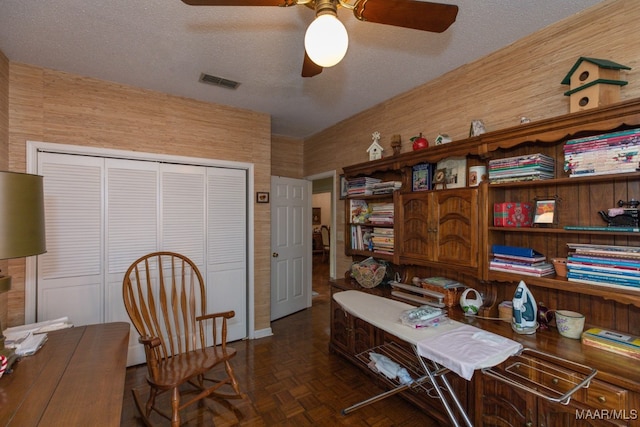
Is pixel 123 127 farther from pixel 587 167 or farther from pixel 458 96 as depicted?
pixel 587 167

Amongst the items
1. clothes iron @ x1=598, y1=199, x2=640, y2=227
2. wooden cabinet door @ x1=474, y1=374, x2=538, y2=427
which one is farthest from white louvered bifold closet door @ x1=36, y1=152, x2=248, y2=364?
clothes iron @ x1=598, y1=199, x2=640, y2=227

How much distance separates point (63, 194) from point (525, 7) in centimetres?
369

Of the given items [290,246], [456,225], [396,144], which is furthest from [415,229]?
[290,246]

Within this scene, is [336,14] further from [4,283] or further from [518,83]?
[4,283]

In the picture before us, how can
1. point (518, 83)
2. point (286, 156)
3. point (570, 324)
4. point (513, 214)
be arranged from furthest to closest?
1. point (286, 156)
2. point (518, 83)
3. point (513, 214)
4. point (570, 324)

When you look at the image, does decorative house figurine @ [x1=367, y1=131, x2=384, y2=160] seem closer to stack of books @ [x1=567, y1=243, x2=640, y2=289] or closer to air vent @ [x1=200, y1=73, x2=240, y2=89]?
air vent @ [x1=200, y1=73, x2=240, y2=89]

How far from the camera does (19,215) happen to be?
129cm

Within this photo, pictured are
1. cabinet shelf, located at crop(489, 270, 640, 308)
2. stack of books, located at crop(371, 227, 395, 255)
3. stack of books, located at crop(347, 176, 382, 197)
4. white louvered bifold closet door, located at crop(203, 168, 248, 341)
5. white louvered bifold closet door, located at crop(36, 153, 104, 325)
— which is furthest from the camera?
white louvered bifold closet door, located at crop(203, 168, 248, 341)

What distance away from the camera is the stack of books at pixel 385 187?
2.71 m

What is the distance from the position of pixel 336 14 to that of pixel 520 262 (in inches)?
69.4

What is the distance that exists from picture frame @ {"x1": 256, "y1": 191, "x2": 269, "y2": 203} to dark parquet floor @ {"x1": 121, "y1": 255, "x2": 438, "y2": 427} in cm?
164

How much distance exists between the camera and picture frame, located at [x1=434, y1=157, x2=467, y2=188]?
2.22m

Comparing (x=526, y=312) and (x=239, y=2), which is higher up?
(x=239, y=2)

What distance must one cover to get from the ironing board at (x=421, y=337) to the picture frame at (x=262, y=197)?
168 centimetres
